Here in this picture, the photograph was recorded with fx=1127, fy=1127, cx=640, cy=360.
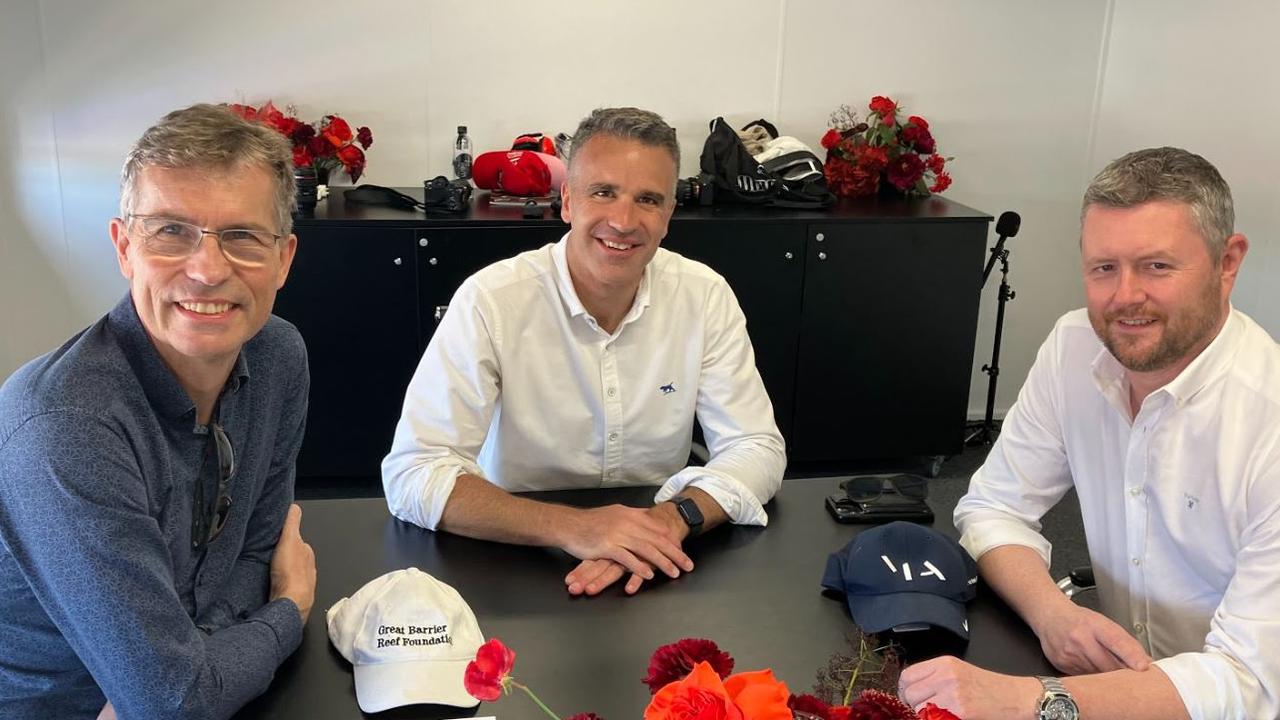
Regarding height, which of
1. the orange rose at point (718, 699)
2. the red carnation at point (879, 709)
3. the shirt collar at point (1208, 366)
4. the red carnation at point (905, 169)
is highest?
the red carnation at point (905, 169)

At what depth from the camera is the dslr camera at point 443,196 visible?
385cm

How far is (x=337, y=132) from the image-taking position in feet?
13.4

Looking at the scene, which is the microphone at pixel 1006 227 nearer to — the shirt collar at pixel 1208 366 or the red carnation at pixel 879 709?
the shirt collar at pixel 1208 366

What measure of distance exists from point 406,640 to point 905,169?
3415mm

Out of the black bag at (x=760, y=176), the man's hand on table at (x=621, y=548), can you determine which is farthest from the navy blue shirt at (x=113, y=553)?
the black bag at (x=760, y=176)

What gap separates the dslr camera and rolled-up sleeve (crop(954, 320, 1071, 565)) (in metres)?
2.33

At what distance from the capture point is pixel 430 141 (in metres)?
4.31

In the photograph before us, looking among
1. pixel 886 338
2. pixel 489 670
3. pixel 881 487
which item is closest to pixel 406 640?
pixel 489 670

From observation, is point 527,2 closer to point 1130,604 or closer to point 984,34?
point 984,34

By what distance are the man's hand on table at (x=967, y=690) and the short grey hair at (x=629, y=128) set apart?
4.26ft

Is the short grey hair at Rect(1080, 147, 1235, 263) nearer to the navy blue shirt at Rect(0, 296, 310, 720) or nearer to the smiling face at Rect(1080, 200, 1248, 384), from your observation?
the smiling face at Rect(1080, 200, 1248, 384)

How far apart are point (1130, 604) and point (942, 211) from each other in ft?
8.31

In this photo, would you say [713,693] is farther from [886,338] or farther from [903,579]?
[886,338]

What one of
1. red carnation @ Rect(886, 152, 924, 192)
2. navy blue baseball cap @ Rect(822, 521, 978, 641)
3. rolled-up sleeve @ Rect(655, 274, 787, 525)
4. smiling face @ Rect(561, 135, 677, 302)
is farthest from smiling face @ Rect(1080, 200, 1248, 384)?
red carnation @ Rect(886, 152, 924, 192)
